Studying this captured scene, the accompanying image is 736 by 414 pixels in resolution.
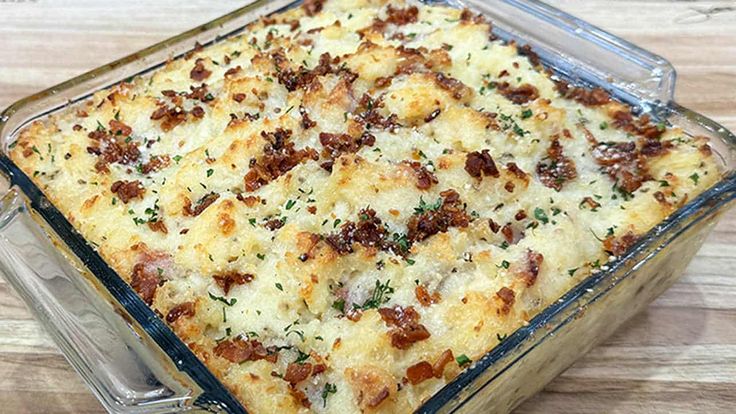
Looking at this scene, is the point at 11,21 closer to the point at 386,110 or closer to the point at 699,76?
the point at 386,110

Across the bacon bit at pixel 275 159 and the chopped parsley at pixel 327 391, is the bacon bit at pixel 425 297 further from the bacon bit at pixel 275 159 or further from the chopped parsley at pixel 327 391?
the bacon bit at pixel 275 159

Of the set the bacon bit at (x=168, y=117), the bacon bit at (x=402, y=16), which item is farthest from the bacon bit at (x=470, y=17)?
the bacon bit at (x=168, y=117)

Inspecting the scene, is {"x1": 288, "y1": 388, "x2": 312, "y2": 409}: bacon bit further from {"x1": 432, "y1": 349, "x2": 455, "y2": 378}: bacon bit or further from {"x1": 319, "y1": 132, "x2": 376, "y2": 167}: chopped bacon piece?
{"x1": 319, "y1": 132, "x2": 376, "y2": 167}: chopped bacon piece

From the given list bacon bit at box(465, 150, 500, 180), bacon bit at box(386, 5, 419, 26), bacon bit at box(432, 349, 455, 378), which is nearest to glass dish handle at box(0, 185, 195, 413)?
bacon bit at box(432, 349, 455, 378)

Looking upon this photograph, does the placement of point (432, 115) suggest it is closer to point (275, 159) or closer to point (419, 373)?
point (275, 159)

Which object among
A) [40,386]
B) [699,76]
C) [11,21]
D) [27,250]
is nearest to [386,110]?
[27,250]

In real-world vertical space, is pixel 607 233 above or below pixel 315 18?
below
